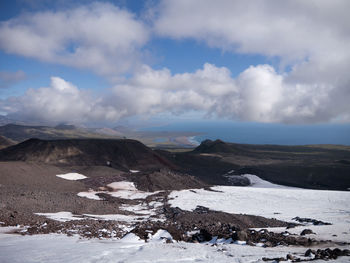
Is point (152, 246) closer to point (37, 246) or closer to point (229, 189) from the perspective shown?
point (37, 246)

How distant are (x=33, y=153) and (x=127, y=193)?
24.5 metres

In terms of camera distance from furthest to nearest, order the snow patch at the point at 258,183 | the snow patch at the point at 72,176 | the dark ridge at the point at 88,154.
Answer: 1. the dark ridge at the point at 88,154
2. the snow patch at the point at 258,183
3. the snow patch at the point at 72,176

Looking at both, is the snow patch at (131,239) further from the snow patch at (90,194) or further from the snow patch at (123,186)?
the snow patch at (123,186)

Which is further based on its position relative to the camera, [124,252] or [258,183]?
[258,183]

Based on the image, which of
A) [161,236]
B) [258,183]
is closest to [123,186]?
[161,236]

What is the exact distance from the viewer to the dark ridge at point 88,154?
40.9 metres

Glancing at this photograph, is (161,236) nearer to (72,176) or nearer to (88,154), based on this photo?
(72,176)

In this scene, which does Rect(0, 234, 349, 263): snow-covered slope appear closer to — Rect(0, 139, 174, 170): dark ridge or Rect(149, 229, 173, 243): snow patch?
Rect(149, 229, 173, 243): snow patch

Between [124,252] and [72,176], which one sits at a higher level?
[124,252]

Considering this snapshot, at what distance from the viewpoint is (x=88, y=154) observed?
4306 centimetres

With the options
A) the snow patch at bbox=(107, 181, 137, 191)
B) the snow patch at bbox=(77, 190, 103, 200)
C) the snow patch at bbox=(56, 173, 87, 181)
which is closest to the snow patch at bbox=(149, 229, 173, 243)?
the snow patch at bbox=(77, 190, 103, 200)

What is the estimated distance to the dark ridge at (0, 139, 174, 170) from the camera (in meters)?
40.9

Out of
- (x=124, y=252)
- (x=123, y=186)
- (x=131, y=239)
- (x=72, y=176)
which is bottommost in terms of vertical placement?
(x=123, y=186)

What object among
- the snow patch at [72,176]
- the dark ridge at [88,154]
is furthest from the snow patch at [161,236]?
the dark ridge at [88,154]
